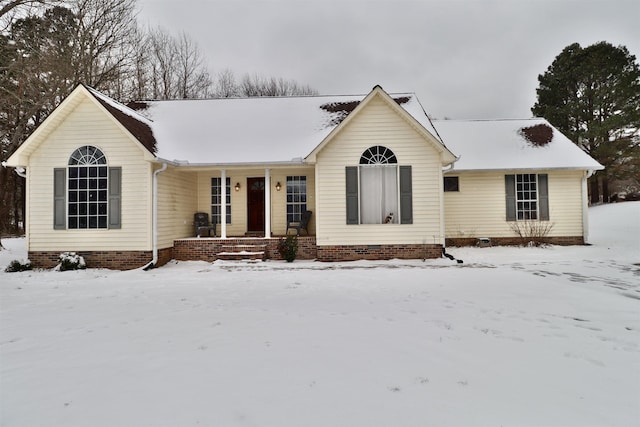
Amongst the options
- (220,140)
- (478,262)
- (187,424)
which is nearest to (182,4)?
(220,140)

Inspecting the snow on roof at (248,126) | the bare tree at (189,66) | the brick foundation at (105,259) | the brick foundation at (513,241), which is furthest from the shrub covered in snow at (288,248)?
the bare tree at (189,66)

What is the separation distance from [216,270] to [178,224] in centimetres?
302

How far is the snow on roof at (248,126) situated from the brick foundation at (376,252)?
303 cm

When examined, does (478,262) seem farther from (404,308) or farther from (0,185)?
(0,185)

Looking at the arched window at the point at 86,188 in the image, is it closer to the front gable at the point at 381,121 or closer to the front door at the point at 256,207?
the front door at the point at 256,207

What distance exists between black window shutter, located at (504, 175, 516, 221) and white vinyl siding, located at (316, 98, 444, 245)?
451cm

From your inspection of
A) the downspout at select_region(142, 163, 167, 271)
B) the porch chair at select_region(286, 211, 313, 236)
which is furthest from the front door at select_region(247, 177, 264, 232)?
the downspout at select_region(142, 163, 167, 271)

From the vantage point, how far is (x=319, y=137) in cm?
1180

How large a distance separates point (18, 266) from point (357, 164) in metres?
10.0

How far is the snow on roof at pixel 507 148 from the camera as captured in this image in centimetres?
1303

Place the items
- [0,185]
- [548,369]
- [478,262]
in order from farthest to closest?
[0,185]
[478,262]
[548,369]

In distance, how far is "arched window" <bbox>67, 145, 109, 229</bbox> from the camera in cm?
995

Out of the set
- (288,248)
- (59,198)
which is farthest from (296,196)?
(59,198)

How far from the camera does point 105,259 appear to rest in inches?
390
